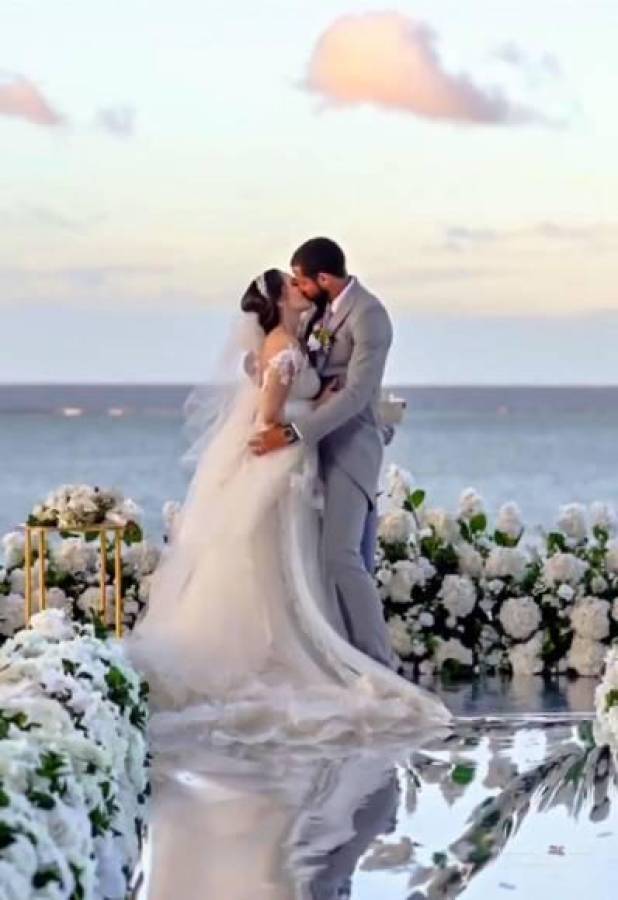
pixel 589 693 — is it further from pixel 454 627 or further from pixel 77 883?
pixel 77 883

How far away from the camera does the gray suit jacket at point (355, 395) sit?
653cm

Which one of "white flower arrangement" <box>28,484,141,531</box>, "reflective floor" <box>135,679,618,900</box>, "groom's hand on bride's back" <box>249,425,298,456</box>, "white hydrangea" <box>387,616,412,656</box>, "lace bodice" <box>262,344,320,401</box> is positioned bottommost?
"reflective floor" <box>135,679,618,900</box>

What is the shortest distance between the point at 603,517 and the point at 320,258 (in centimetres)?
213

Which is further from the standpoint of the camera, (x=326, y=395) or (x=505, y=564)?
(x=505, y=564)

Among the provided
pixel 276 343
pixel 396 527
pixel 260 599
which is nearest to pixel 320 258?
pixel 276 343

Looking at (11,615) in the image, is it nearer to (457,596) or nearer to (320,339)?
(457,596)

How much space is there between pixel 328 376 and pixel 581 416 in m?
39.0

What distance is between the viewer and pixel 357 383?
654cm

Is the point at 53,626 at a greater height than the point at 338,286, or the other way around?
the point at 338,286

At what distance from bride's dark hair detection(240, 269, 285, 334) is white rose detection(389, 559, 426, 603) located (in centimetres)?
151

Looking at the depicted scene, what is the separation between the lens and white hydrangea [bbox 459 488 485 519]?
26.8ft

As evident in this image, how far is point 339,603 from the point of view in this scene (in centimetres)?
667

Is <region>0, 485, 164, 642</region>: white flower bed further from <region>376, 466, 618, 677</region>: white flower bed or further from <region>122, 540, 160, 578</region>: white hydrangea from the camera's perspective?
<region>376, 466, 618, 677</region>: white flower bed

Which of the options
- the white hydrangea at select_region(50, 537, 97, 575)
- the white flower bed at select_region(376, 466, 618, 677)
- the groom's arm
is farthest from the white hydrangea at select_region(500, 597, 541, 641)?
the white hydrangea at select_region(50, 537, 97, 575)
